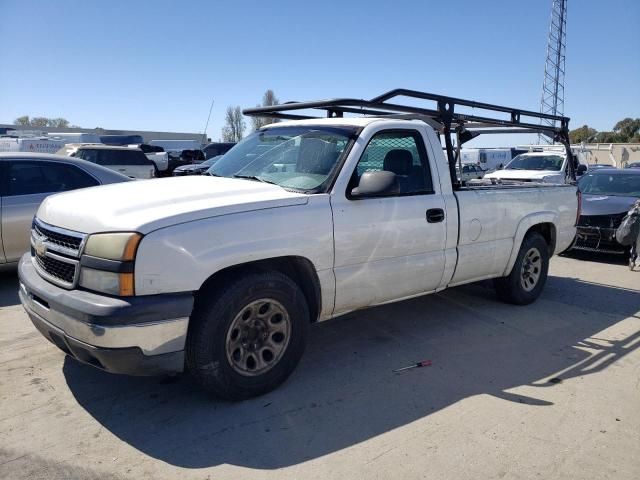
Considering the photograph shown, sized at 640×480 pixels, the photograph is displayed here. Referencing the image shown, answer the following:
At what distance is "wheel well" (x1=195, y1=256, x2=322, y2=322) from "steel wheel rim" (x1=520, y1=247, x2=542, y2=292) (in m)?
3.07

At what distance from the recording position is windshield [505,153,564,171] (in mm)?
14922

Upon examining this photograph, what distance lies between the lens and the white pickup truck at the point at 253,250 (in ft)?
9.82

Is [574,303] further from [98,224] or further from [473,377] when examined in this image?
[98,224]

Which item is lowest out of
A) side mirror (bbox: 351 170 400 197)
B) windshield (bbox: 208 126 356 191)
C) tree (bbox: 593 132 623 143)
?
side mirror (bbox: 351 170 400 197)

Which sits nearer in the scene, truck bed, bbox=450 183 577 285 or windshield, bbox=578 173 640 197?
truck bed, bbox=450 183 577 285

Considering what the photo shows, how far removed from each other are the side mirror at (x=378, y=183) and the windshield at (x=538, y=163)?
1270 cm

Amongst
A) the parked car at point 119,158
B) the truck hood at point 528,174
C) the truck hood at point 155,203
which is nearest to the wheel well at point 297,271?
the truck hood at point 155,203

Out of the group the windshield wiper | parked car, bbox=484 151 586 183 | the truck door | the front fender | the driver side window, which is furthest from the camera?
parked car, bbox=484 151 586 183

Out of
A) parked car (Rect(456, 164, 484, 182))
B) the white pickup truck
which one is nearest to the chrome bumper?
the white pickup truck

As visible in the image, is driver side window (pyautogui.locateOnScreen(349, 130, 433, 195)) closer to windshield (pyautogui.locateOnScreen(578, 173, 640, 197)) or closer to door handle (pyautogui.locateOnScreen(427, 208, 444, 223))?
door handle (pyautogui.locateOnScreen(427, 208, 444, 223))

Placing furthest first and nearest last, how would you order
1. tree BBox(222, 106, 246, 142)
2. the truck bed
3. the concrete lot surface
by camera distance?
tree BBox(222, 106, 246, 142)
the truck bed
the concrete lot surface

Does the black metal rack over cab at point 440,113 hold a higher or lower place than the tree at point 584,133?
lower

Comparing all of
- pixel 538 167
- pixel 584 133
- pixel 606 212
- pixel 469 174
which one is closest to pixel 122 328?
pixel 606 212

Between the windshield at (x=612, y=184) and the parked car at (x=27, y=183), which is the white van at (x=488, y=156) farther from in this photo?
the parked car at (x=27, y=183)
